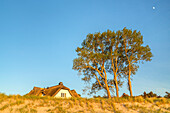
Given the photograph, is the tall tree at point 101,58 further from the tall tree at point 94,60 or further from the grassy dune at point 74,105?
the grassy dune at point 74,105

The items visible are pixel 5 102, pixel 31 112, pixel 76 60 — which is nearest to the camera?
pixel 31 112

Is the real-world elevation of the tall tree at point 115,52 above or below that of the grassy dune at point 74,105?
above

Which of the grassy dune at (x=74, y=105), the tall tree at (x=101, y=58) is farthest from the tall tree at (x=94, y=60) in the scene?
the grassy dune at (x=74, y=105)

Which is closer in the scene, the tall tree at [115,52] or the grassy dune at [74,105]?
the grassy dune at [74,105]

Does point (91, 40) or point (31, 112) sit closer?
point (31, 112)

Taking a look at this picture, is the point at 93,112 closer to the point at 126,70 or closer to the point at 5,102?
the point at 5,102

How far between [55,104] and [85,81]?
19.1 m

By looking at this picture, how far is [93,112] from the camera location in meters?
12.9

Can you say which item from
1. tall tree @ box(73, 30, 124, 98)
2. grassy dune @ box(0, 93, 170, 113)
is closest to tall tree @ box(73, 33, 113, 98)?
tall tree @ box(73, 30, 124, 98)

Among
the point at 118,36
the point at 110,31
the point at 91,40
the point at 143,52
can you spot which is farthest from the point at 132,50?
the point at 91,40

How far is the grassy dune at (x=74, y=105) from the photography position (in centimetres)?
1244

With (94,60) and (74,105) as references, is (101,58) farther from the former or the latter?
(74,105)

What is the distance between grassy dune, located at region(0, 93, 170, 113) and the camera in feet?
40.8

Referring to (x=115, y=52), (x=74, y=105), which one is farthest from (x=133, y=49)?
(x=74, y=105)
